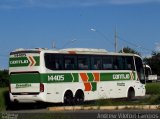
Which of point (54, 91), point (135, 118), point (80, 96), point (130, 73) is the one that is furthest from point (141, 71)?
point (135, 118)

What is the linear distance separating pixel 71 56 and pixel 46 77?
2701mm

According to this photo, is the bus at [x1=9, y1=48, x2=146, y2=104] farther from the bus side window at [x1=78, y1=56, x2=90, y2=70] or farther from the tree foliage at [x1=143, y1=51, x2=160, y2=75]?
the tree foliage at [x1=143, y1=51, x2=160, y2=75]

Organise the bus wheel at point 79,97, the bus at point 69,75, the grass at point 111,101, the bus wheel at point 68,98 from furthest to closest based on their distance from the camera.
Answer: the bus wheel at point 79,97 → the bus wheel at point 68,98 → the bus at point 69,75 → the grass at point 111,101

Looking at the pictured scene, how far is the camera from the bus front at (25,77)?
97.4 ft

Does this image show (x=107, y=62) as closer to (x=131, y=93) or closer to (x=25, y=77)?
(x=131, y=93)

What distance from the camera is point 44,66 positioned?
29531 millimetres

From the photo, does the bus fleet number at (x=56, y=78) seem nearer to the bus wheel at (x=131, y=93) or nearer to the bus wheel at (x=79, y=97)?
the bus wheel at (x=79, y=97)

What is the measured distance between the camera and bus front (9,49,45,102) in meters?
29.7

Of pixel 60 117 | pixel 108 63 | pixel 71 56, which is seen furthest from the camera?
pixel 108 63

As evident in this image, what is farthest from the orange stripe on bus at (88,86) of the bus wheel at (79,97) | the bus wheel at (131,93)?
the bus wheel at (131,93)

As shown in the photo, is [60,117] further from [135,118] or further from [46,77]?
[46,77]

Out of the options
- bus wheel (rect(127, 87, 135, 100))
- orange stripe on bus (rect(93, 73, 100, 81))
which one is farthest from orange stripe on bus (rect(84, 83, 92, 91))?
bus wheel (rect(127, 87, 135, 100))

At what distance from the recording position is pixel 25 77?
3002 cm

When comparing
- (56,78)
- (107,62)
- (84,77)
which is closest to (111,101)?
(56,78)
